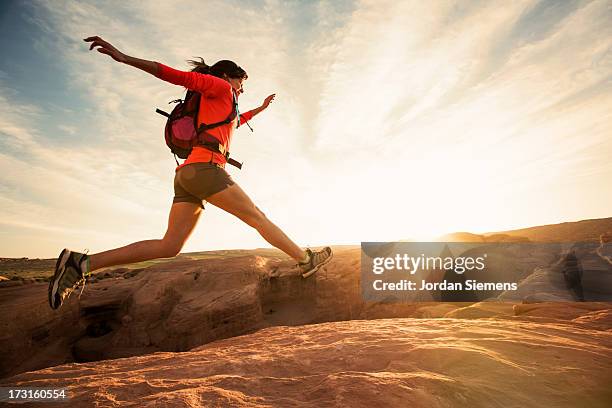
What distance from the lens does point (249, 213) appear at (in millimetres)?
3850

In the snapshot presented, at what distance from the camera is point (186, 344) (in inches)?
352

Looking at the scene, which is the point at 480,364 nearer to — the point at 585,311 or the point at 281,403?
the point at 281,403

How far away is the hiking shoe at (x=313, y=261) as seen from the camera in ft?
13.9

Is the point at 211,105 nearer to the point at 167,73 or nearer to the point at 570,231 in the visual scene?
the point at 167,73

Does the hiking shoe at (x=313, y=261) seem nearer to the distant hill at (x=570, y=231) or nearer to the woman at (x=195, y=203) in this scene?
the woman at (x=195, y=203)

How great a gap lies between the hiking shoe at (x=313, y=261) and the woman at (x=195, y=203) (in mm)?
325

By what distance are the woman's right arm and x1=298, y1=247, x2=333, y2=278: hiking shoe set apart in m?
2.15

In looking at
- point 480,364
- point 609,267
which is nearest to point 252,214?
point 480,364

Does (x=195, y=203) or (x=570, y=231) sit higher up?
(x=570, y=231)

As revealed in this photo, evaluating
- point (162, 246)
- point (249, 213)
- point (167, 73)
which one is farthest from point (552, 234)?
point (167, 73)

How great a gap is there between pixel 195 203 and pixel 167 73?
1370mm

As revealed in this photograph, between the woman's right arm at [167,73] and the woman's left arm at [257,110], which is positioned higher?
the woman's left arm at [257,110]

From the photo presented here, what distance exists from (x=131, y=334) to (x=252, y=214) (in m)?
7.93

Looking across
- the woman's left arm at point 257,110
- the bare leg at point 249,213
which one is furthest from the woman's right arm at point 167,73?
the bare leg at point 249,213
